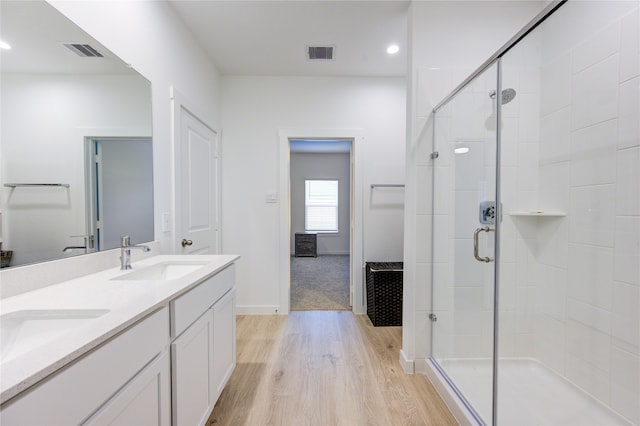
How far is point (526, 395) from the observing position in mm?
1667

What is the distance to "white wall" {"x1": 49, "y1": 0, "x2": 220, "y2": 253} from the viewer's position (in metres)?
1.39

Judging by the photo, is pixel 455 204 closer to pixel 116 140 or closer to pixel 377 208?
pixel 377 208

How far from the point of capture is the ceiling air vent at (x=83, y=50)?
1.23 m

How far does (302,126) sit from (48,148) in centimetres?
227

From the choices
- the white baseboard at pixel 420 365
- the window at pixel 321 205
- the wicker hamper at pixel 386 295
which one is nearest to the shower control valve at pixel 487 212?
the white baseboard at pixel 420 365

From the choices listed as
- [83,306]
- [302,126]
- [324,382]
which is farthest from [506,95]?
[83,306]

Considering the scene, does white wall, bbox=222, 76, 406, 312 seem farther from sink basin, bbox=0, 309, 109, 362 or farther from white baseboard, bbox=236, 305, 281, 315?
sink basin, bbox=0, 309, 109, 362

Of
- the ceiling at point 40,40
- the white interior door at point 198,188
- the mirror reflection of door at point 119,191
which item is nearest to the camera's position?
the ceiling at point 40,40

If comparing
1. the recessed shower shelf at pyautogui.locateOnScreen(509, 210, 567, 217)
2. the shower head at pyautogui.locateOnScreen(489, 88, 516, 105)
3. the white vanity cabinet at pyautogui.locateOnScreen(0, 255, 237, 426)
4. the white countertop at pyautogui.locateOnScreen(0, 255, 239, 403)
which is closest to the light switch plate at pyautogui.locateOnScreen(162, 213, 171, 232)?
the white vanity cabinet at pyautogui.locateOnScreen(0, 255, 237, 426)

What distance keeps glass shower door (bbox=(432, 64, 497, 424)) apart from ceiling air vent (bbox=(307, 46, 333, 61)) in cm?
126

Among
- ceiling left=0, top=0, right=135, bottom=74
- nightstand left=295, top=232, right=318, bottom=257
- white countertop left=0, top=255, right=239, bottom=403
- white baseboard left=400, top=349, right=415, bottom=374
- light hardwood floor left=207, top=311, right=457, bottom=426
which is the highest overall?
ceiling left=0, top=0, right=135, bottom=74

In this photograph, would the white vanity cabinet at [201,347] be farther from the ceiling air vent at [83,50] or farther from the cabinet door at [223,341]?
the ceiling air vent at [83,50]

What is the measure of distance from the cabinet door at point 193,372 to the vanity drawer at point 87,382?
20 centimetres

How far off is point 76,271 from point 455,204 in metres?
2.17
